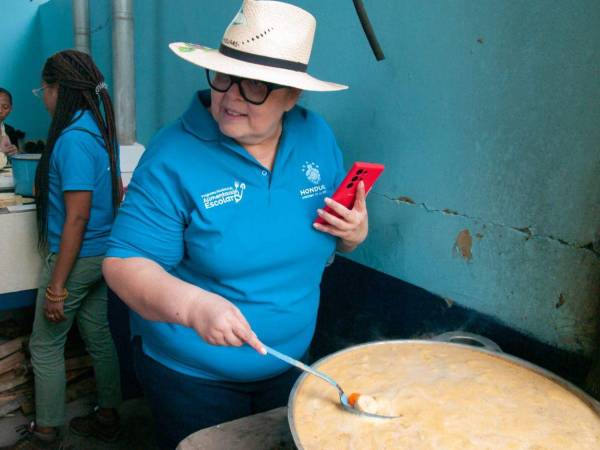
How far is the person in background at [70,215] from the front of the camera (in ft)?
7.64

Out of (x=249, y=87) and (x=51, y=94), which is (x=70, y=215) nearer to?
(x=51, y=94)


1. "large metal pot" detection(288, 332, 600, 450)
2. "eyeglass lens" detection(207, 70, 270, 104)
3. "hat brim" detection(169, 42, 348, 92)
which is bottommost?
"large metal pot" detection(288, 332, 600, 450)

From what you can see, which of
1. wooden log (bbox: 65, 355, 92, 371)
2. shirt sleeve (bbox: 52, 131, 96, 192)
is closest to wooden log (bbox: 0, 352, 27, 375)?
wooden log (bbox: 65, 355, 92, 371)

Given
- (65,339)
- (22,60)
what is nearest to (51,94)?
(65,339)

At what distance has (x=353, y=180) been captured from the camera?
4.65 ft

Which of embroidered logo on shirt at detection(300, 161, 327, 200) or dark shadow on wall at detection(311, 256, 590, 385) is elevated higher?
embroidered logo on shirt at detection(300, 161, 327, 200)

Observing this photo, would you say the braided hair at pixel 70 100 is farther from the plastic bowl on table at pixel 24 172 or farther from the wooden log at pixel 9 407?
the wooden log at pixel 9 407

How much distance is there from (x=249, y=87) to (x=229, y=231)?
0.38 metres

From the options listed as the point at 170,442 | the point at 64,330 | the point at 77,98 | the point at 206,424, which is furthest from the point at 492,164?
the point at 64,330

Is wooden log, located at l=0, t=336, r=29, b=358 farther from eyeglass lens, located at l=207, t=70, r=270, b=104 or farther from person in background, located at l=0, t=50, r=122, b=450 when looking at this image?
eyeglass lens, located at l=207, t=70, r=270, b=104

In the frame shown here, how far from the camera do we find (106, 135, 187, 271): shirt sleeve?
1296 millimetres

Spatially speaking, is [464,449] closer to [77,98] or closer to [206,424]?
[206,424]

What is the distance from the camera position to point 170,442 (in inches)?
63.4

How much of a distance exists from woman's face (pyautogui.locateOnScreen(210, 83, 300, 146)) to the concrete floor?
2.31 meters
